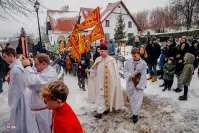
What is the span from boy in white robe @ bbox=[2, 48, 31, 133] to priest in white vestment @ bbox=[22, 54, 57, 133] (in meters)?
0.20

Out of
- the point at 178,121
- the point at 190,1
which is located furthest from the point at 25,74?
the point at 190,1

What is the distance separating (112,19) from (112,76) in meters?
33.1

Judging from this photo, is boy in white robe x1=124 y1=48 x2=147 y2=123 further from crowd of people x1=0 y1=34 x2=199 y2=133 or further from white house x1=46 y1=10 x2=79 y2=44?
white house x1=46 y1=10 x2=79 y2=44

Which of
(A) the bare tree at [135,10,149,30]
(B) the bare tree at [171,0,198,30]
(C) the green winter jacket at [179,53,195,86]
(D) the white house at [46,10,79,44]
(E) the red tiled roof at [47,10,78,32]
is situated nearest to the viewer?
(C) the green winter jacket at [179,53,195,86]

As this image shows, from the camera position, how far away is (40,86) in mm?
3113

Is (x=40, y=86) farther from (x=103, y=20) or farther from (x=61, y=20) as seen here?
(x=61, y=20)

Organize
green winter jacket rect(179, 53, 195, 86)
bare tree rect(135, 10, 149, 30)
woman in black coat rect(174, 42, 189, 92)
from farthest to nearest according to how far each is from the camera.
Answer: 1. bare tree rect(135, 10, 149, 30)
2. woman in black coat rect(174, 42, 189, 92)
3. green winter jacket rect(179, 53, 195, 86)

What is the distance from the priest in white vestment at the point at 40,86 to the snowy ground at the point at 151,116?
1630mm

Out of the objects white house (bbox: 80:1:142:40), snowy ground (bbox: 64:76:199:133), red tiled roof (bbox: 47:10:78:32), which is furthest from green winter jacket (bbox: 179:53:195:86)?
red tiled roof (bbox: 47:10:78:32)

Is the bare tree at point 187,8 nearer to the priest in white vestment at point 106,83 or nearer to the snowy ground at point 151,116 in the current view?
the snowy ground at point 151,116

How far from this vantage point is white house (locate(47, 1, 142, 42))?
36.8 m

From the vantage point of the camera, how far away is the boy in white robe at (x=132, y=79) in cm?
498

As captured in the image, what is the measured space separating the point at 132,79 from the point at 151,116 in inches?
47.6

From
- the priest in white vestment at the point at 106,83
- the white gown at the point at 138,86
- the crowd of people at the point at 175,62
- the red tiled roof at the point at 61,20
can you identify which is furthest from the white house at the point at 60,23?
the white gown at the point at 138,86
